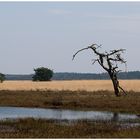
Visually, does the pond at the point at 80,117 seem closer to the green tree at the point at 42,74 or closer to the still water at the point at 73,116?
the still water at the point at 73,116

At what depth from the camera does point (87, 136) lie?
806 inches

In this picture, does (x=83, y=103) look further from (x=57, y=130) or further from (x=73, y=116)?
(x=57, y=130)

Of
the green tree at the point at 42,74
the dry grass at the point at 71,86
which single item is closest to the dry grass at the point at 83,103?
the dry grass at the point at 71,86

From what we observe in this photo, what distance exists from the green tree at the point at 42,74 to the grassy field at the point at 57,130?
288ft

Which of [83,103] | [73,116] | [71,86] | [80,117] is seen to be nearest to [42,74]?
[71,86]

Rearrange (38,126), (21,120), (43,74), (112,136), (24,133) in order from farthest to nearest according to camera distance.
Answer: (43,74)
(21,120)
(38,126)
(24,133)
(112,136)

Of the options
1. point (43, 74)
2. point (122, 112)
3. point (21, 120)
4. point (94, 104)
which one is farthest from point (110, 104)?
point (43, 74)

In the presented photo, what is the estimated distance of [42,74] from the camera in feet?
385

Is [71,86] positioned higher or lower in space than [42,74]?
lower

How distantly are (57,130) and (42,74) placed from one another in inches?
3730

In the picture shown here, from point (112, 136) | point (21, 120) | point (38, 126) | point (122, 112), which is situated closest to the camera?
point (112, 136)

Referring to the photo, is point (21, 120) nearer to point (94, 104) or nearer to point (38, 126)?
point (38, 126)

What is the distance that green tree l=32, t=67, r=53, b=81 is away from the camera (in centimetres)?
11488

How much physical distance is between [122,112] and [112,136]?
54.6 feet
